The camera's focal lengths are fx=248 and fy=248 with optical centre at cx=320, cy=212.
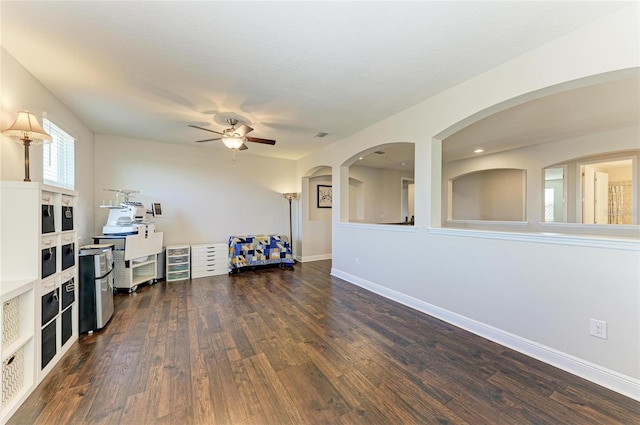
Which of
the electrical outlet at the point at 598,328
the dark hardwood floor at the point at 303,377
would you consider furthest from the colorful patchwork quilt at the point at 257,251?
the electrical outlet at the point at 598,328

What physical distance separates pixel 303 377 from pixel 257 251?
367 cm

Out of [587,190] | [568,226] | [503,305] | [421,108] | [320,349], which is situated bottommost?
[320,349]

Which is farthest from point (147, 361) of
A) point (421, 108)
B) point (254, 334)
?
point (421, 108)

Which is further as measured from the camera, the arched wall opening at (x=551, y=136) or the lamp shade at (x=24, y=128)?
the arched wall opening at (x=551, y=136)

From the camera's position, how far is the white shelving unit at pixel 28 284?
164cm

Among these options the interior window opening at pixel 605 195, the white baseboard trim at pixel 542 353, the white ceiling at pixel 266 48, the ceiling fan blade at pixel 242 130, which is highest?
the white ceiling at pixel 266 48

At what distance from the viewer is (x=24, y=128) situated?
205 centimetres

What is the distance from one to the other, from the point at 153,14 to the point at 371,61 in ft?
5.67

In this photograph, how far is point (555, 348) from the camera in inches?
82.0

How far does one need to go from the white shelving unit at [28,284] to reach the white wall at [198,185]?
292 centimetres

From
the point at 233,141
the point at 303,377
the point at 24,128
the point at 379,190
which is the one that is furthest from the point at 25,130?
the point at 379,190

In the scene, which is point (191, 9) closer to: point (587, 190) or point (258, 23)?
point (258, 23)

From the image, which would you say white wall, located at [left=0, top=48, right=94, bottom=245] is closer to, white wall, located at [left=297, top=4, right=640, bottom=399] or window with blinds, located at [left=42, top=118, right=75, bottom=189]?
window with blinds, located at [left=42, top=118, right=75, bottom=189]

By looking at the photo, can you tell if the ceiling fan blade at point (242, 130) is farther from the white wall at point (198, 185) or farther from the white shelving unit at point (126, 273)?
the white shelving unit at point (126, 273)
